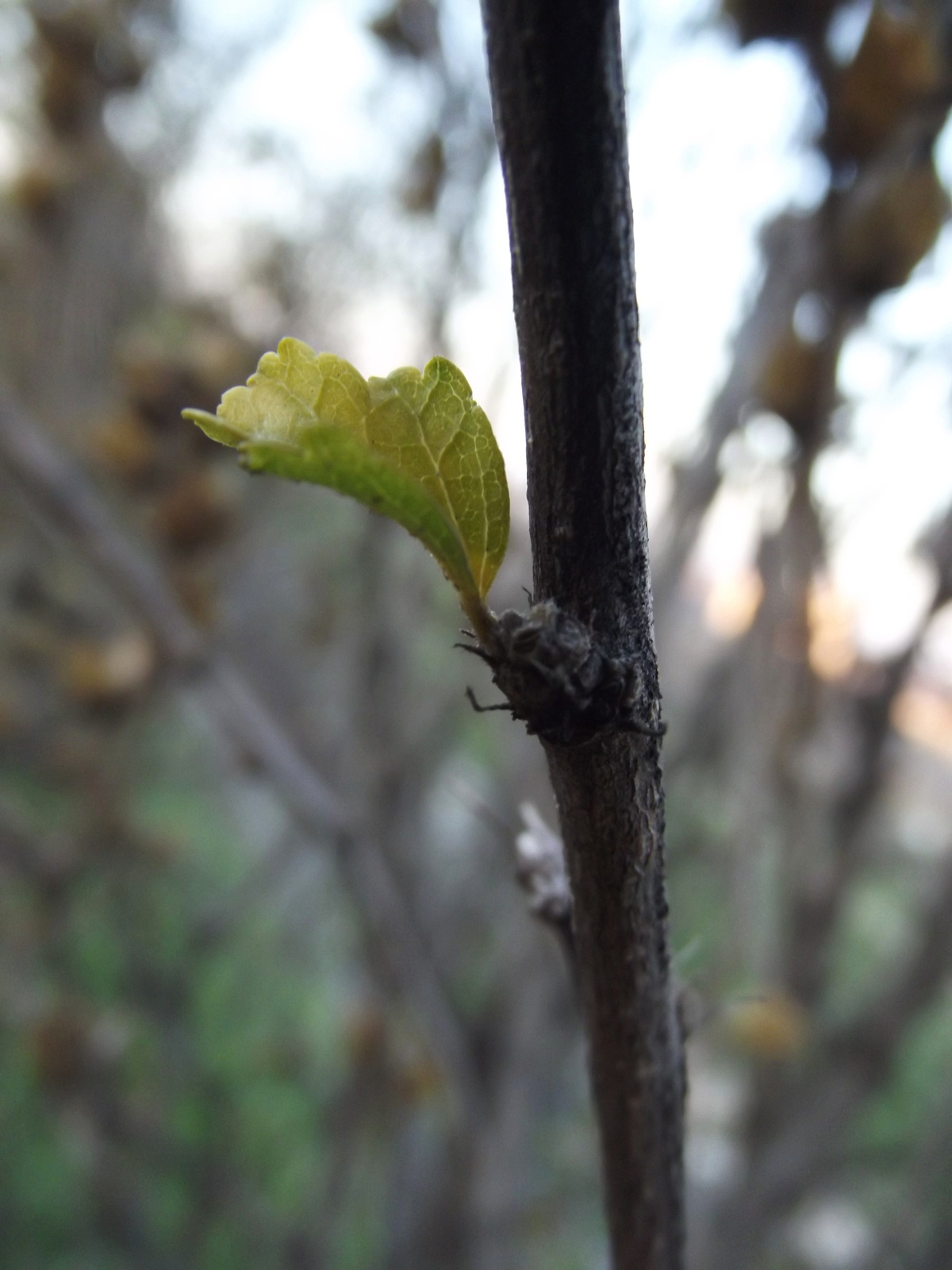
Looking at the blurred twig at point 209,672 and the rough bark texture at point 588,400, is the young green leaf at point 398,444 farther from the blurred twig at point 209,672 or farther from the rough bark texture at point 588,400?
the blurred twig at point 209,672

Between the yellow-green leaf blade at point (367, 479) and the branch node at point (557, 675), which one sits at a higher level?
the yellow-green leaf blade at point (367, 479)

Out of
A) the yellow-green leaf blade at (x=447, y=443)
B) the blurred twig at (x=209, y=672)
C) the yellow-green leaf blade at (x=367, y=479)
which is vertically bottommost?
the yellow-green leaf blade at (x=367, y=479)

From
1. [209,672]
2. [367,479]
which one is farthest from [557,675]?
[209,672]

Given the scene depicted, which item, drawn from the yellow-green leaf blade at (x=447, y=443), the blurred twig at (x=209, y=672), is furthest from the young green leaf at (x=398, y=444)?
the blurred twig at (x=209, y=672)

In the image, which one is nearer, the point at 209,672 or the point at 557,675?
the point at 557,675

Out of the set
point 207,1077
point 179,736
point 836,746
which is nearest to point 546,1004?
point 836,746

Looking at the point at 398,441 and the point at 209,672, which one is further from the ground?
the point at 209,672

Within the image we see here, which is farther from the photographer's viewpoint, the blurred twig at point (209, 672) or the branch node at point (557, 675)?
the blurred twig at point (209, 672)

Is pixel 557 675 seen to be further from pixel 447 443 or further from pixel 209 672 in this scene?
pixel 209 672
